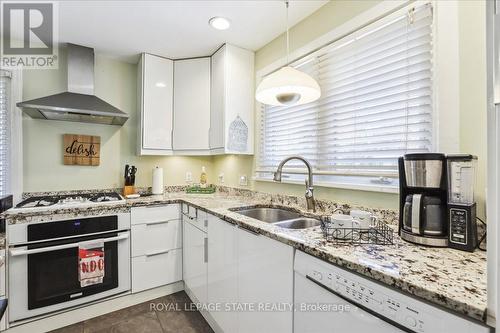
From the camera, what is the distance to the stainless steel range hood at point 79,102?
1917 mm

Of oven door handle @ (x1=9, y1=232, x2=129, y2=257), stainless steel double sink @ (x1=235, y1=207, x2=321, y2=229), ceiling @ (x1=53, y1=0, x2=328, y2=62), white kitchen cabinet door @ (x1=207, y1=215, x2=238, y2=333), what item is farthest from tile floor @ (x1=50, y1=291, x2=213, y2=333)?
ceiling @ (x1=53, y1=0, x2=328, y2=62)

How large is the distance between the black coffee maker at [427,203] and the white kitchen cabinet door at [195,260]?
1.32 metres

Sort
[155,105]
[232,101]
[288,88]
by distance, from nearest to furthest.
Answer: [288,88]
[232,101]
[155,105]

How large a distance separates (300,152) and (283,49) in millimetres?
935

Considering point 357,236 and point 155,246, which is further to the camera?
point 155,246

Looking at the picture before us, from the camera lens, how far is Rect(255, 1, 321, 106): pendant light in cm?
131

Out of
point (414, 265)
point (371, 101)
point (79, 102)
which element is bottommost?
point (414, 265)

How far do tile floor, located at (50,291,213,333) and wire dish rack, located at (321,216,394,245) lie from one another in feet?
4.37

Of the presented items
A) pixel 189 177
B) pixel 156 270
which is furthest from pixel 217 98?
pixel 156 270

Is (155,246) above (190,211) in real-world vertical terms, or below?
below

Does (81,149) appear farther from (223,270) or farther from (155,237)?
(223,270)

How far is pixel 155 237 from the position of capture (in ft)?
7.04

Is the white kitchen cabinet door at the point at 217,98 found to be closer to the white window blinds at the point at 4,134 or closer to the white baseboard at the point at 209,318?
the white baseboard at the point at 209,318

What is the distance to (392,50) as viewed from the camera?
52.2 inches
